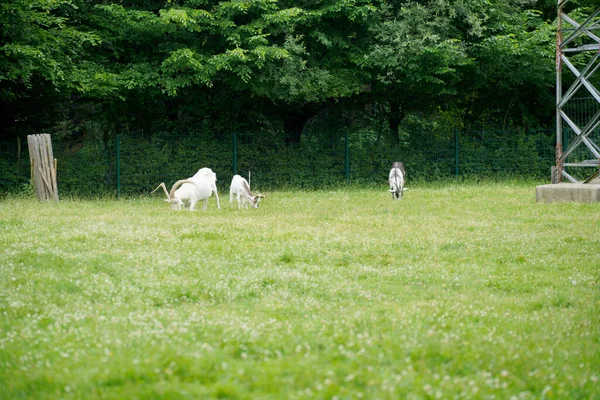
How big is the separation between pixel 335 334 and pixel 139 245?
6.41 meters

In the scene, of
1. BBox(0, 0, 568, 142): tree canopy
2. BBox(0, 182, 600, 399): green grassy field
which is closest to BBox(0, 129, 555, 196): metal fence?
BBox(0, 0, 568, 142): tree canopy

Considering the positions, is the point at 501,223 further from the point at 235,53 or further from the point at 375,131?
the point at 375,131

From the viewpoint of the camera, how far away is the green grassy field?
555cm

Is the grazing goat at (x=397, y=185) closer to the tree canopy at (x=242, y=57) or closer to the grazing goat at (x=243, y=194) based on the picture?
the grazing goat at (x=243, y=194)

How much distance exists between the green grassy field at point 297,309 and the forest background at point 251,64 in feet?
36.2

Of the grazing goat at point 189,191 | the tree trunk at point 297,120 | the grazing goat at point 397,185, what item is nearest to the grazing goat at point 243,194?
the grazing goat at point 189,191

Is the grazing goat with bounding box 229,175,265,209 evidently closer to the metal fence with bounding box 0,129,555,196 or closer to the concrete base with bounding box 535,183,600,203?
the metal fence with bounding box 0,129,555,196

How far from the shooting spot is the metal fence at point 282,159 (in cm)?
2698

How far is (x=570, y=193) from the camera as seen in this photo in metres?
20.7

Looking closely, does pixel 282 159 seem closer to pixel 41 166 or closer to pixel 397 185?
pixel 397 185

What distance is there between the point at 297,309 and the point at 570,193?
14.9 m

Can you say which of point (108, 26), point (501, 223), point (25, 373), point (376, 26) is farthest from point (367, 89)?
point (25, 373)

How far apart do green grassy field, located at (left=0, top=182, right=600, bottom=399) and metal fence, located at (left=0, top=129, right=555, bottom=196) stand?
10.7 metres

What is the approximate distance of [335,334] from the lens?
21.9 feet
